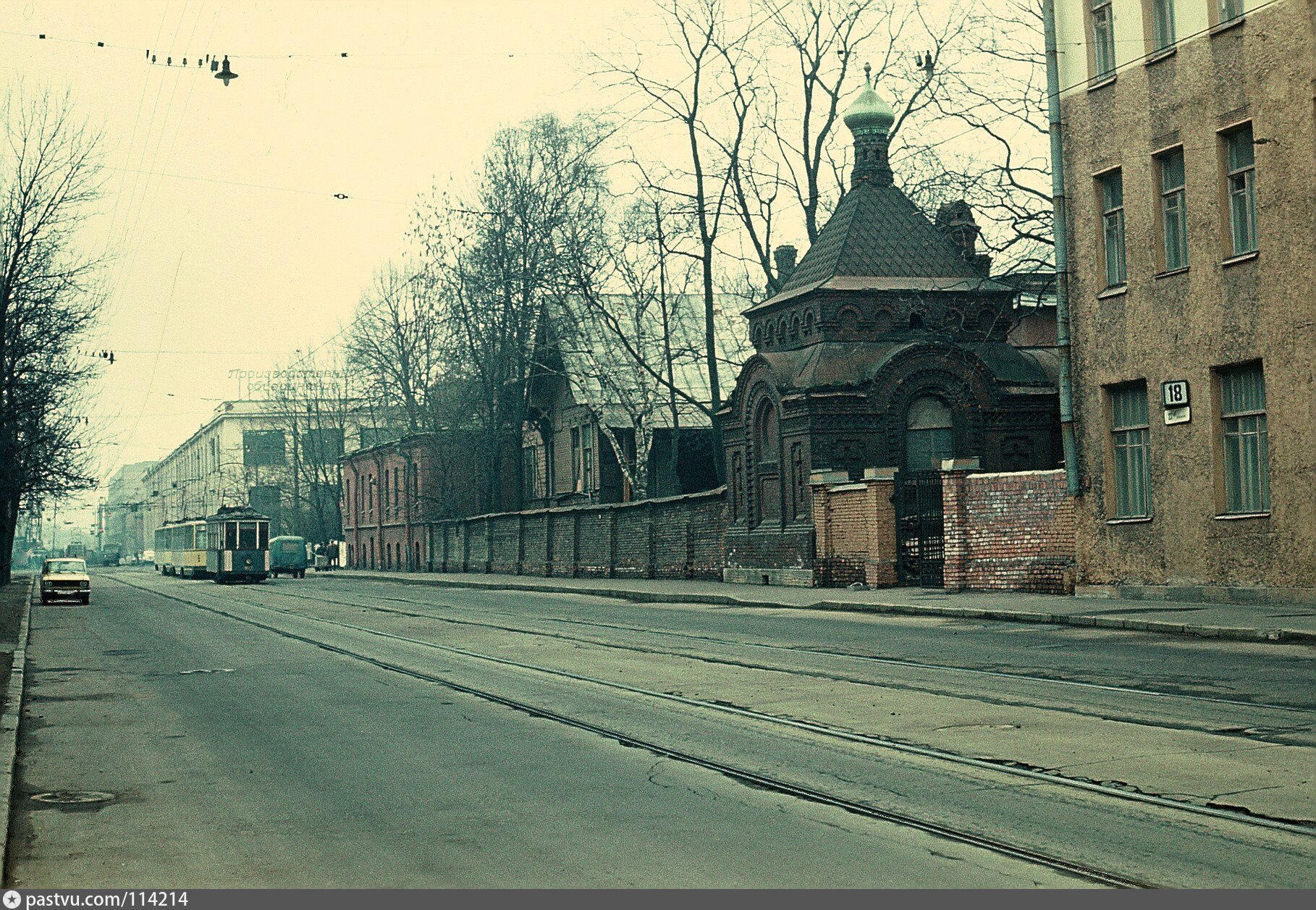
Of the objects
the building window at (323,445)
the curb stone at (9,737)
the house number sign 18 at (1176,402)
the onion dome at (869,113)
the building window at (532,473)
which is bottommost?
the curb stone at (9,737)

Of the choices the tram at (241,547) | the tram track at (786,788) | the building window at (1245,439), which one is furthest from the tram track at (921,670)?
the tram at (241,547)

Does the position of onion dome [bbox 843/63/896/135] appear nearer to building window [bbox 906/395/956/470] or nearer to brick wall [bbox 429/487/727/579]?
building window [bbox 906/395/956/470]

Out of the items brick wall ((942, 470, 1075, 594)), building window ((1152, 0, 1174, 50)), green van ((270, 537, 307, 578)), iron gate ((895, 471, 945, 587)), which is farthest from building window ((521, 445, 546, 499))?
building window ((1152, 0, 1174, 50))

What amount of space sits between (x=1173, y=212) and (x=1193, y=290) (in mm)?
1492

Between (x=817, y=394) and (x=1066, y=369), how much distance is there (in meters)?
10.8

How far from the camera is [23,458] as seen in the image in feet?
144

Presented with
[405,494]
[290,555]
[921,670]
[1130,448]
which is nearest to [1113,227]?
[1130,448]

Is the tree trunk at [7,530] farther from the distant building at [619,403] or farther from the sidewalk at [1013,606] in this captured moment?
the sidewalk at [1013,606]

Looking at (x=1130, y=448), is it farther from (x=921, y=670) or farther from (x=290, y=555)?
(x=290, y=555)

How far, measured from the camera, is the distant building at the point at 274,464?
9119 centimetres

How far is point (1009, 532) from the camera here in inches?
1133

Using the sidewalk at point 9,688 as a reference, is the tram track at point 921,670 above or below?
below

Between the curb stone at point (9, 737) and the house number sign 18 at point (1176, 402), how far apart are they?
56.3ft

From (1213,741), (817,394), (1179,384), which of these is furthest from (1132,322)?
(1213,741)
